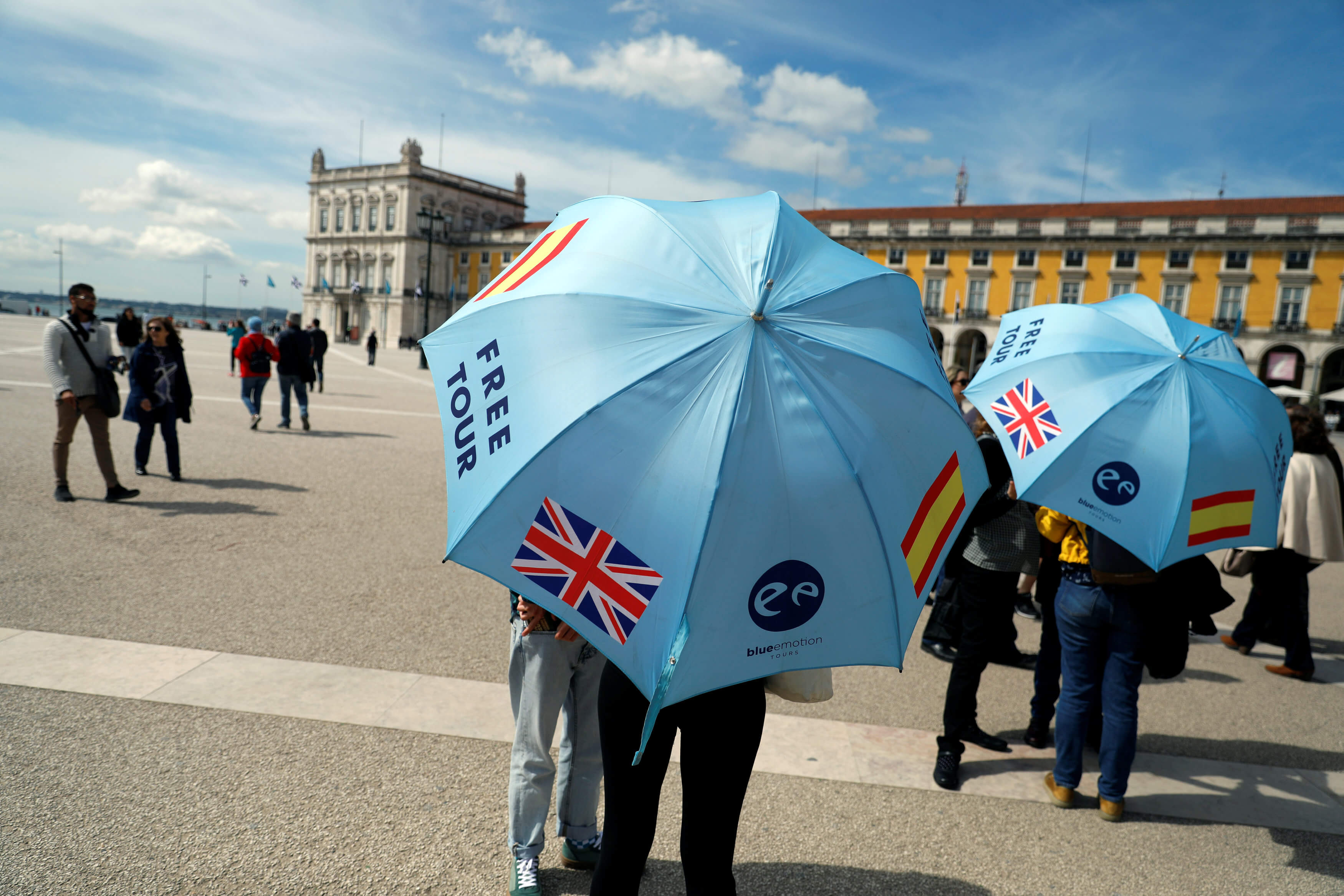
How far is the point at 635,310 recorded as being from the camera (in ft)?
5.43

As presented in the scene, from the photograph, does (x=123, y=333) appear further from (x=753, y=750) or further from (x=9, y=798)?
(x=753, y=750)

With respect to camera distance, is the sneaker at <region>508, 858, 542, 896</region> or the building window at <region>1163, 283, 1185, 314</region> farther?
the building window at <region>1163, 283, 1185, 314</region>

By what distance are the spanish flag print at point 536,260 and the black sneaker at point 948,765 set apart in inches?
114

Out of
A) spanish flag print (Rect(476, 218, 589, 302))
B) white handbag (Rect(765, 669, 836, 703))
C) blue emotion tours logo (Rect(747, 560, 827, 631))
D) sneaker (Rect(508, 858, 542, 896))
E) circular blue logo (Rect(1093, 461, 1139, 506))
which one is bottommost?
sneaker (Rect(508, 858, 542, 896))

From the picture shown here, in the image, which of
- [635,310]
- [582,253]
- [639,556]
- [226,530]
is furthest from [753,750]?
[226,530]

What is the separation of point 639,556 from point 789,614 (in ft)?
1.15

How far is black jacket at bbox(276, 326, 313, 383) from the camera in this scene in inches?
435

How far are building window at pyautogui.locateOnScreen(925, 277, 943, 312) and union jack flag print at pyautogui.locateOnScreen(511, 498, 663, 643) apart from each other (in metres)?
54.9

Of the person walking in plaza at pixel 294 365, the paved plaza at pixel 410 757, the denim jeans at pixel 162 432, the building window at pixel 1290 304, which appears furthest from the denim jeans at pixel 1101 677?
the building window at pixel 1290 304

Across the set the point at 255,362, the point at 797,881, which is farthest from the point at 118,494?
the point at 797,881

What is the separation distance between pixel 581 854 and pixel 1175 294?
55.3m

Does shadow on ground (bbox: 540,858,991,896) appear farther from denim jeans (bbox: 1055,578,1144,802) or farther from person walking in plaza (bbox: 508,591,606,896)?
denim jeans (bbox: 1055,578,1144,802)

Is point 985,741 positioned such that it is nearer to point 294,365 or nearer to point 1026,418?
point 1026,418

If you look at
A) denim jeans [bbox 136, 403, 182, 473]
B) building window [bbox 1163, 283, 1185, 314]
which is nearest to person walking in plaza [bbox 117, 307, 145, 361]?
denim jeans [bbox 136, 403, 182, 473]
